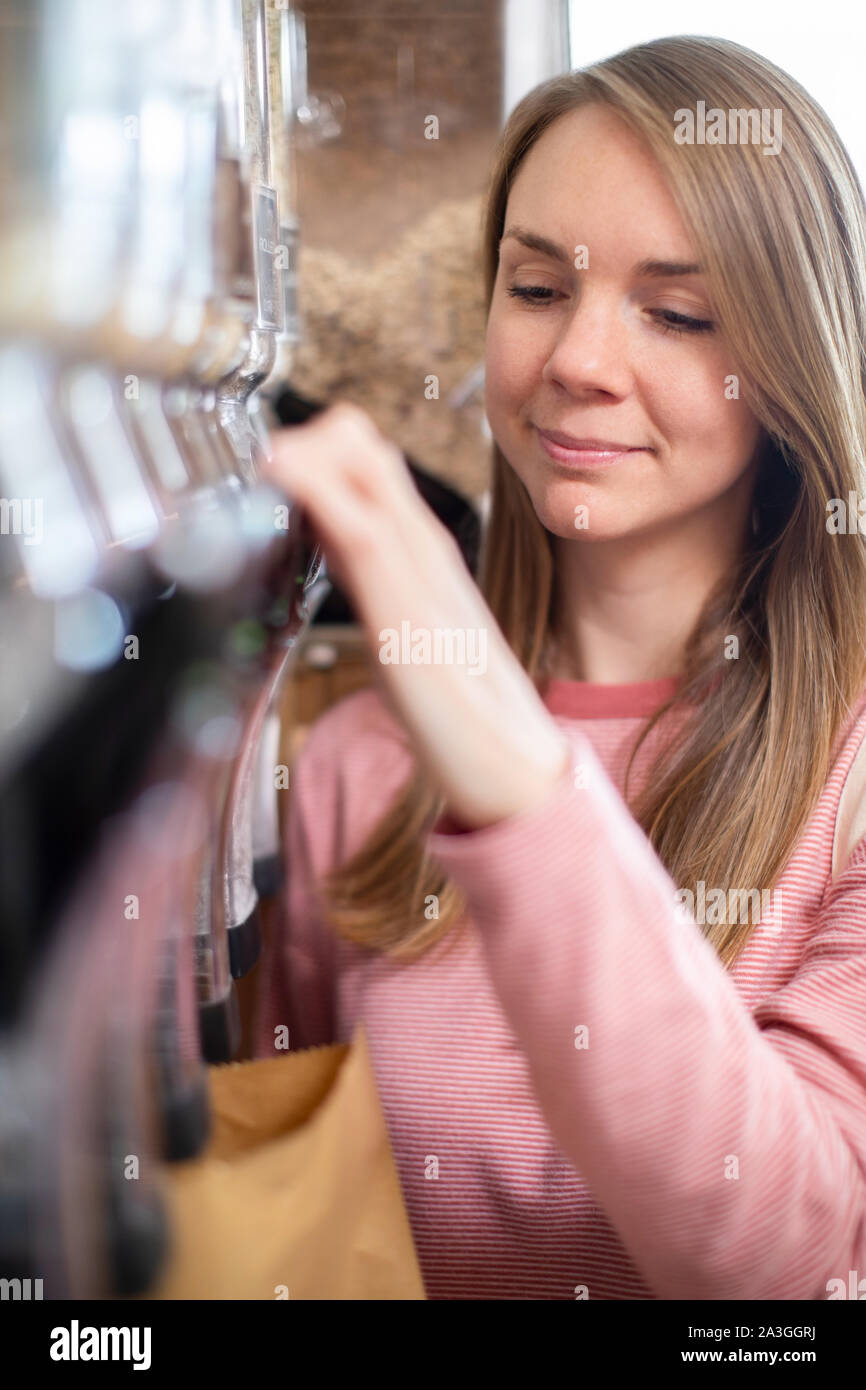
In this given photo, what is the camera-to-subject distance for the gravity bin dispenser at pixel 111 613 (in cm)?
24

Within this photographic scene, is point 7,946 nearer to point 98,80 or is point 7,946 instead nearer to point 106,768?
point 106,768

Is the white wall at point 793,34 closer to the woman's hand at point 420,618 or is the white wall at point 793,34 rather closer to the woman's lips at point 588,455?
the woman's lips at point 588,455

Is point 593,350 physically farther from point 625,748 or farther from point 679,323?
point 625,748

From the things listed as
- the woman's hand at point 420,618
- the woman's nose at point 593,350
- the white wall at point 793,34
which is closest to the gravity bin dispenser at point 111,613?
the woman's hand at point 420,618

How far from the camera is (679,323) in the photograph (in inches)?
19.1

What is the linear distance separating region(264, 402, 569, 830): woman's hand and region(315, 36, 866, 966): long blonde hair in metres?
0.24

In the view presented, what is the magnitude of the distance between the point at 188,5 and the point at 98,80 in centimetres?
6

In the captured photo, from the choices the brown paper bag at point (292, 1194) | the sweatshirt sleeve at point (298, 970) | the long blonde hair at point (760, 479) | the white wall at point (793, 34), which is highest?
the white wall at point (793, 34)

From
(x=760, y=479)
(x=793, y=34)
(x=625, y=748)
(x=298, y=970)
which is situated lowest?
(x=298, y=970)

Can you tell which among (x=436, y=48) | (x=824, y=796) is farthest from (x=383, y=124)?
(x=824, y=796)

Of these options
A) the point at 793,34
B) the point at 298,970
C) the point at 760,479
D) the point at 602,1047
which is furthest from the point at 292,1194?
the point at 793,34

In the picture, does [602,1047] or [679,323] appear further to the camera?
[679,323]

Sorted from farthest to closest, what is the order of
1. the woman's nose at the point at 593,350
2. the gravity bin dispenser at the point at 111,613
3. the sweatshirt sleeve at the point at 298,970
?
the sweatshirt sleeve at the point at 298,970 → the woman's nose at the point at 593,350 → the gravity bin dispenser at the point at 111,613

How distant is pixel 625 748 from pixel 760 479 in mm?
146
